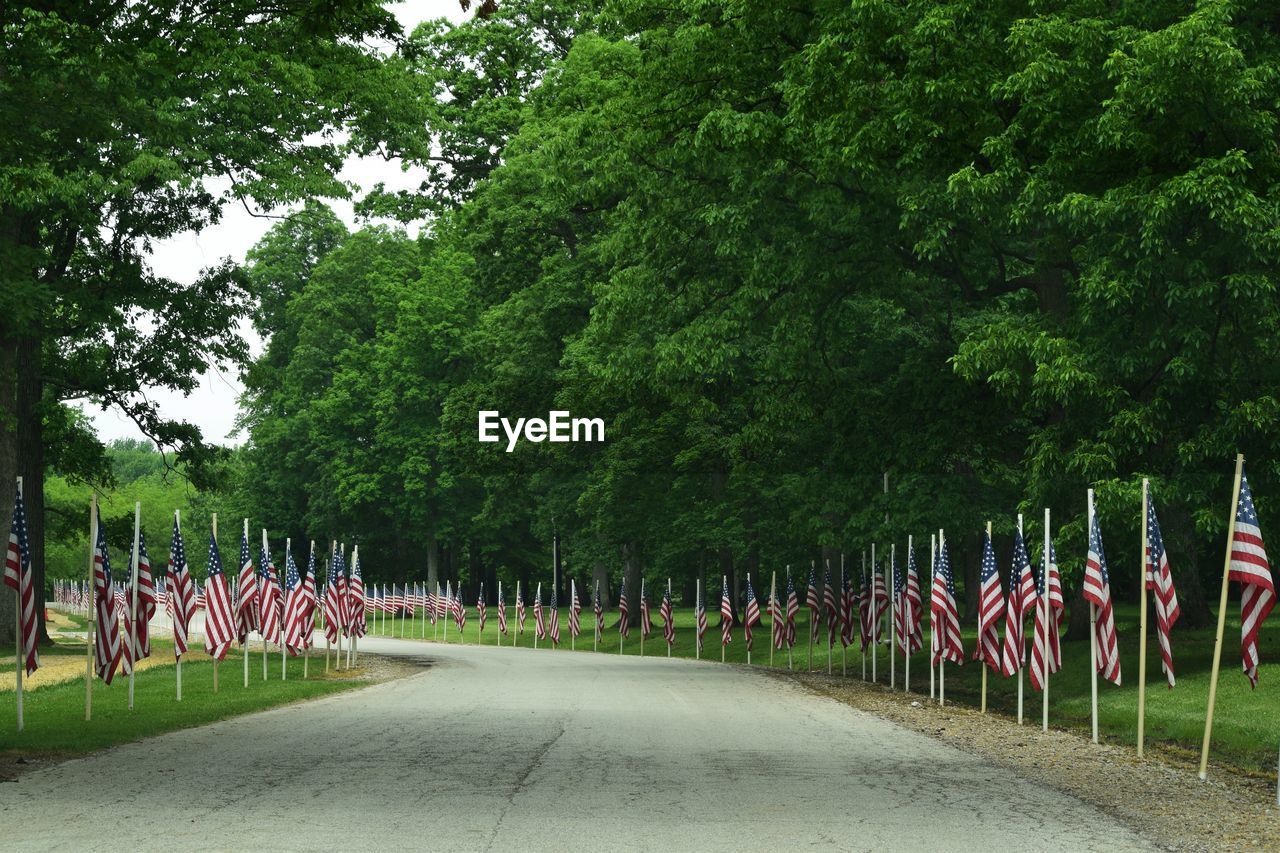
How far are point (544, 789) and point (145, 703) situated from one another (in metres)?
12.4

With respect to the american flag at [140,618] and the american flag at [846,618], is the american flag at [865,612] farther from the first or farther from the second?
the american flag at [140,618]

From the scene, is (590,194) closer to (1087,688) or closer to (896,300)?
(896,300)

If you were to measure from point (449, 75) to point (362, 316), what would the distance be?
101 ft

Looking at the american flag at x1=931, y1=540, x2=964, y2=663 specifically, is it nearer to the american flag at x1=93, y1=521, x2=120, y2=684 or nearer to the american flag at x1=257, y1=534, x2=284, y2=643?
the american flag at x1=257, y1=534, x2=284, y2=643

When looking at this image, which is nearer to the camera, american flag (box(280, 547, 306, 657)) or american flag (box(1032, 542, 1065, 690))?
american flag (box(1032, 542, 1065, 690))

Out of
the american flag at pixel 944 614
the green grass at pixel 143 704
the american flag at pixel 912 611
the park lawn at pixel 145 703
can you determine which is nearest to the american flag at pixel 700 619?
the park lawn at pixel 145 703

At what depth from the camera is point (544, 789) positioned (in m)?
12.9

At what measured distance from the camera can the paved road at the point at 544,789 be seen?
10.4 meters

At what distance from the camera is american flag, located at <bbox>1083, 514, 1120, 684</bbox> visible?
1850cm

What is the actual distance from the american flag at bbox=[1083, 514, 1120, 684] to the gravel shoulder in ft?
3.22

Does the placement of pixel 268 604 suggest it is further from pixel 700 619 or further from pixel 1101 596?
pixel 700 619

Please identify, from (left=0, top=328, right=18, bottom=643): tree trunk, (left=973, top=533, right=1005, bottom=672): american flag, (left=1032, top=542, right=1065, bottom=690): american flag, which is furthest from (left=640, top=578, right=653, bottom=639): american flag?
(left=1032, top=542, right=1065, bottom=690): american flag

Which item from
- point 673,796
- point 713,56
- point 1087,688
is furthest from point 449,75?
point 673,796

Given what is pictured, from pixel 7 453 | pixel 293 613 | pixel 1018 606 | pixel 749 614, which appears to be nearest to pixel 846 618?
pixel 749 614
